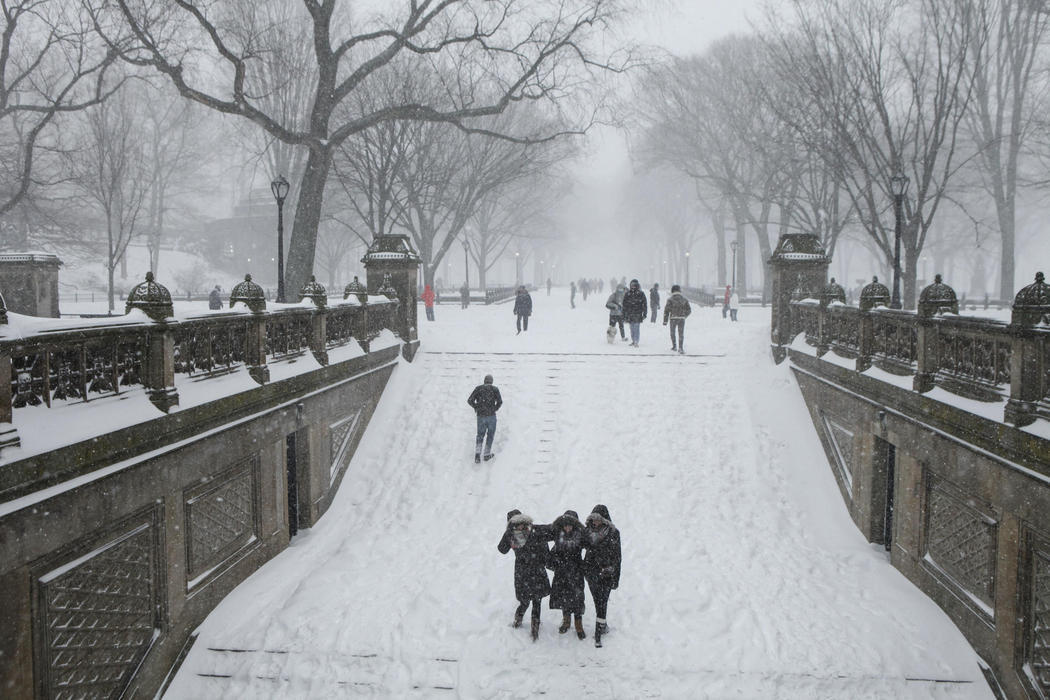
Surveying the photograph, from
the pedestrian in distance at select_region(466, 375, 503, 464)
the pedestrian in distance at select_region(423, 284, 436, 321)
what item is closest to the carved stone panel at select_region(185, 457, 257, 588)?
the pedestrian in distance at select_region(466, 375, 503, 464)

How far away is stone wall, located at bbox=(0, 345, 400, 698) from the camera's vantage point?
5.39 m

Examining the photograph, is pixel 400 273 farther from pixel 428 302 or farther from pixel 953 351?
pixel 953 351

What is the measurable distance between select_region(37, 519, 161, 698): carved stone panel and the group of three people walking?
11.6 ft

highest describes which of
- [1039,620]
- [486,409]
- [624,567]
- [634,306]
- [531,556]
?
[634,306]

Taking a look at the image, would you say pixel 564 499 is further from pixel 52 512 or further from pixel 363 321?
pixel 52 512

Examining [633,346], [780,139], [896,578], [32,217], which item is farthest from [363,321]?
[32,217]

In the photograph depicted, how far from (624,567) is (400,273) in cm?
1054

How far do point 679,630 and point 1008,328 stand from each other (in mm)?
4571

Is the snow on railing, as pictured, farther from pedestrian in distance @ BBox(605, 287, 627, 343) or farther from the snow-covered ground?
pedestrian in distance @ BBox(605, 287, 627, 343)

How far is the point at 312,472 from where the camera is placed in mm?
11078

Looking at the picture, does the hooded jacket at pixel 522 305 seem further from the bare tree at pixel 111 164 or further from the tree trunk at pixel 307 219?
the bare tree at pixel 111 164

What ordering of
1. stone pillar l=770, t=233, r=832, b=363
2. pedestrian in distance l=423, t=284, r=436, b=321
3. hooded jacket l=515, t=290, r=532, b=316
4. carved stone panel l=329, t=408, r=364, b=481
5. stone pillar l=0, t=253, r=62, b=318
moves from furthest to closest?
pedestrian in distance l=423, t=284, r=436, b=321 < hooded jacket l=515, t=290, r=532, b=316 < stone pillar l=0, t=253, r=62, b=318 < stone pillar l=770, t=233, r=832, b=363 < carved stone panel l=329, t=408, r=364, b=481

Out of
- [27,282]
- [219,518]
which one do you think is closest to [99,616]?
[219,518]

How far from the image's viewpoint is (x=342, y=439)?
1259 centimetres
